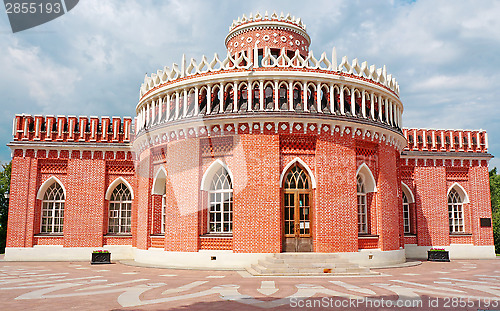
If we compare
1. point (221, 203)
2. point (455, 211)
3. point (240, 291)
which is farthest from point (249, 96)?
point (455, 211)

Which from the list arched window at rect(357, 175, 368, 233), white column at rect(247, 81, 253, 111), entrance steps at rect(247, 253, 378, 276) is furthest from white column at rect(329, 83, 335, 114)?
entrance steps at rect(247, 253, 378, 276)

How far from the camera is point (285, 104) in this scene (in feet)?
57.6

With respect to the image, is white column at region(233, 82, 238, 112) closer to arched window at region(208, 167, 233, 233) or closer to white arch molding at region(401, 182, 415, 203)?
arched window at region(208, 167, 233, 233)

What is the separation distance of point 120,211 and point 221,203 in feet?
29.5

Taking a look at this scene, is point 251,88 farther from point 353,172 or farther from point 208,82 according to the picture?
point 353,172

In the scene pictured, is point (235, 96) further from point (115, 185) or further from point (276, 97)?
point (115, 185)

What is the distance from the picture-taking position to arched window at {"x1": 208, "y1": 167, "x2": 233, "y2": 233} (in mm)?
17375

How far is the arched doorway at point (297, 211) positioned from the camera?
16.7 meters

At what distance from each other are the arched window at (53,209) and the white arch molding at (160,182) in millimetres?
6906

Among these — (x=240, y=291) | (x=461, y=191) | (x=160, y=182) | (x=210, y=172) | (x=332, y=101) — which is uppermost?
(x=332, y=101)

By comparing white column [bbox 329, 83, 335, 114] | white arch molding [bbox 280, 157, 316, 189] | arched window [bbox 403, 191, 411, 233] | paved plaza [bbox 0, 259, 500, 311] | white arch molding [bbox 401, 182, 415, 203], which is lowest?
paved plaza [bbox 0, 259, 500, 311]

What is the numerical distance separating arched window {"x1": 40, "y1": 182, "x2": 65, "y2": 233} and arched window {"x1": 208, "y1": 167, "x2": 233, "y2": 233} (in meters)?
10.6

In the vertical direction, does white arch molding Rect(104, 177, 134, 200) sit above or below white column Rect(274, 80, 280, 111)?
below

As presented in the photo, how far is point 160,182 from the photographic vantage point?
20.2 meters
